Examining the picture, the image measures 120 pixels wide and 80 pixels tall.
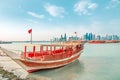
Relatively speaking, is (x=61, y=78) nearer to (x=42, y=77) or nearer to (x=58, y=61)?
(x=42, y=77)

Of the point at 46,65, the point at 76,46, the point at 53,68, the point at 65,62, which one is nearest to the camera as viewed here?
the point at 46,65

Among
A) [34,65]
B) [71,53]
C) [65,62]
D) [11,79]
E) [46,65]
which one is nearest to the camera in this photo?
[11,79]

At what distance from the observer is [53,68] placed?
1927cm

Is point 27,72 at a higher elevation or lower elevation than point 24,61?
lower

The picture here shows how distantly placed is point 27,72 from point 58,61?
3.88 m

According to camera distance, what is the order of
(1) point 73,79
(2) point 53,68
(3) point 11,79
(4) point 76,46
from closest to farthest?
(3) point 11,79 < (1) point 73,79 < (2) point 53,68 < (4) point 76,46

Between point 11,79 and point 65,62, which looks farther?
point 65,62

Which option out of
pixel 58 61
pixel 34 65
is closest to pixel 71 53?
pixel 58 61

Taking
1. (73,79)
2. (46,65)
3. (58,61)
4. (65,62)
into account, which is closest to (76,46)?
(65,62)

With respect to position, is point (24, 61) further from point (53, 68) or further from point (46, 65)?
point (53, 68)

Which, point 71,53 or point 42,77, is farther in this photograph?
point 71,53

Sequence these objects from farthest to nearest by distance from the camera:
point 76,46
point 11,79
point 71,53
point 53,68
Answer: point 76,46, point 71,53, point 53,68, point 11,79

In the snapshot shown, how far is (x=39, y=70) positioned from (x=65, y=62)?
4762mm

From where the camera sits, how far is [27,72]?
1753 centimetres
